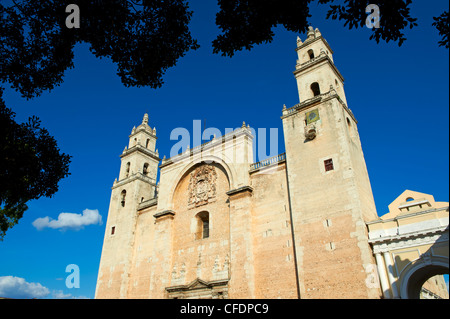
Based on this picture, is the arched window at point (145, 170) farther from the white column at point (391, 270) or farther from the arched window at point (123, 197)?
the white column at point (391, 270)

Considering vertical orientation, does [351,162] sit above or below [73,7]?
above

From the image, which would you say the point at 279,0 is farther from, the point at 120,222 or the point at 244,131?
the point at 120,222

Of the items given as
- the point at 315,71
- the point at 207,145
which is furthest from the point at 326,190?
the point at 207,145

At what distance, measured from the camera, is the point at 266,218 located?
22.5m

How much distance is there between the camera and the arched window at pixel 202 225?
84.5 feet

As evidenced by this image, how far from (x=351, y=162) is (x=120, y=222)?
73.4 ft

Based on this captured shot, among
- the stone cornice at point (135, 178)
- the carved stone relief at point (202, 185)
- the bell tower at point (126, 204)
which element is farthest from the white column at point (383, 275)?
the stone cornice at point (135, 178)

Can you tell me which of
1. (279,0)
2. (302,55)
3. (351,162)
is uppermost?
(302,55)

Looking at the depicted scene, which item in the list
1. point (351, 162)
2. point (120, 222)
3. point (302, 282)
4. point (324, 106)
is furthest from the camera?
point (120, 222)

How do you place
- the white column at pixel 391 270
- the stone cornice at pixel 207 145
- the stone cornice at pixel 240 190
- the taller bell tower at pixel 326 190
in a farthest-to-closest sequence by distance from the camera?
the stone cornice at pixel 207 145, the stone cornice at pixel 240 190, the taller bell tower at pixel 326 190, the white column at pixel 391 270

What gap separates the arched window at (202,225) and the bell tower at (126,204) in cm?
795

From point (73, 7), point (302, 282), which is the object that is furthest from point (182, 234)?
point (73, 7)

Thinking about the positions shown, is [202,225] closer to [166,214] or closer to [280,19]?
[166,214]
